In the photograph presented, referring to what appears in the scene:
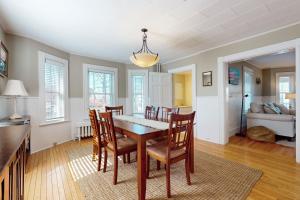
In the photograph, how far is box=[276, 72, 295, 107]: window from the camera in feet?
21.0

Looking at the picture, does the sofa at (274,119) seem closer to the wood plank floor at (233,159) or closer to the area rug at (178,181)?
the wood plank floor at (233,159)

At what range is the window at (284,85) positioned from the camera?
6415mm

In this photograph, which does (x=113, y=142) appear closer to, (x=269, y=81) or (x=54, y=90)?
(x=54, y=90)

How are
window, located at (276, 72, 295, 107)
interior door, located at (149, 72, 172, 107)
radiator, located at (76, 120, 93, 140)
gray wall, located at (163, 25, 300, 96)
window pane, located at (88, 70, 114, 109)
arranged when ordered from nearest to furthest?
gray wall, located at (163, 25, 300, 96) → radiator, located at (76, 120, 93, 140) → window pane, located at (88, 70, 114, 109) → interior door, located at (149, 72, 172, 107) → window, located at (276, 72, 295, 107)

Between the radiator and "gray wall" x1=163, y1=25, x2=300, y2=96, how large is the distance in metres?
3.21

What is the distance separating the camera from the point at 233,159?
284 centimetres

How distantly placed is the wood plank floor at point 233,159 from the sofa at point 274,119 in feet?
2.44

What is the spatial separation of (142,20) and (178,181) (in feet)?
8.34

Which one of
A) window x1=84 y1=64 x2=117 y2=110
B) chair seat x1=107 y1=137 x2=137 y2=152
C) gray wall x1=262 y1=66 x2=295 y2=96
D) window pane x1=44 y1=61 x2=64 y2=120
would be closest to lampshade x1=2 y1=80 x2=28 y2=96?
window pane x1=44 y1=61 x2=64 y2=120

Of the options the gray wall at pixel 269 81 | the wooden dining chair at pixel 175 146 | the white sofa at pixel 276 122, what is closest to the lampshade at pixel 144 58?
the wooden dining chair at pixel 175 146

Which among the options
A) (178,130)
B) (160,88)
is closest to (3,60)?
(178,130)

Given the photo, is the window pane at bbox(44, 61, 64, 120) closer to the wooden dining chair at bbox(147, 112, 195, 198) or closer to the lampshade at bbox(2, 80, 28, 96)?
the lampshade at bbox(2, 80, 28, 96)

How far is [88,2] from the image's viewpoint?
205 cm

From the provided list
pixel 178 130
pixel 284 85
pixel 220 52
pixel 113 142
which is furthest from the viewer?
pixel 284 85
